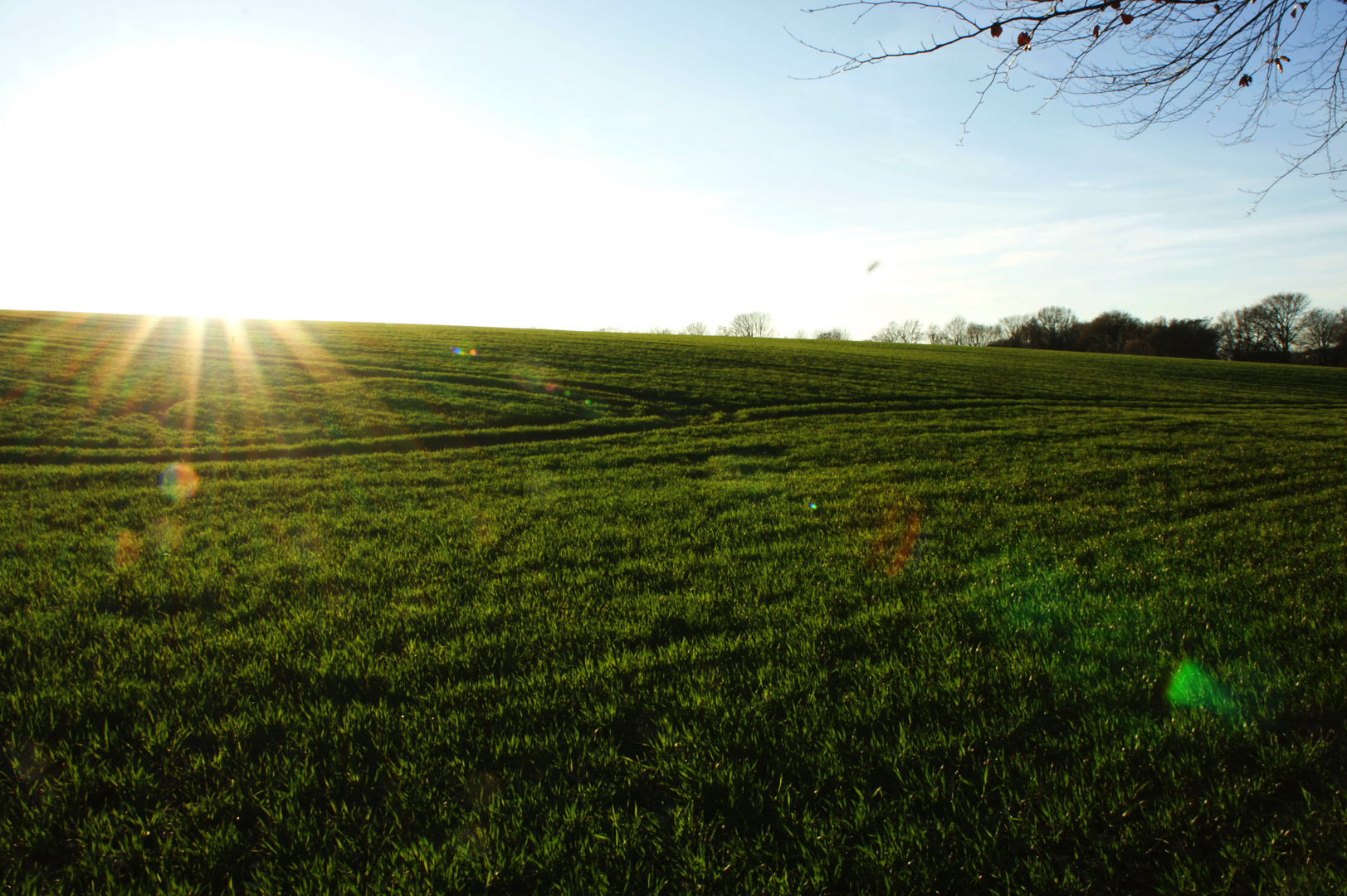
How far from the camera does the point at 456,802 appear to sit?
3.36 metres

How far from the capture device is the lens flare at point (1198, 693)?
4.01 metres

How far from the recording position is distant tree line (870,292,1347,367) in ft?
284

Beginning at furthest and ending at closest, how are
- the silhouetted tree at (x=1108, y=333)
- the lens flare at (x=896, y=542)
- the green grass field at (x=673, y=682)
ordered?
the silhouetted tree at (x=1108, y=333) < the lens flare at (x=896, y=542) < the green grass field at (x=673, y=682)

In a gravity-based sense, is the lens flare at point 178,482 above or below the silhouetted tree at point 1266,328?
below

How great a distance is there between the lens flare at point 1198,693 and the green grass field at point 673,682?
3 centimetres

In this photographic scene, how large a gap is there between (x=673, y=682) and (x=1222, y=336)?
122m

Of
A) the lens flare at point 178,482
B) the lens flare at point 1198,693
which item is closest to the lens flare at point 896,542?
the lens flare at point 1198,693

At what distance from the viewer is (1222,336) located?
91.4 meters

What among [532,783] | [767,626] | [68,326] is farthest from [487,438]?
[68,326]

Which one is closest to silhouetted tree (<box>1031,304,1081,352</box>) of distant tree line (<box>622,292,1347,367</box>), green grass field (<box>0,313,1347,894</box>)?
distant tree line (<box>622,292,1347,367</box>)

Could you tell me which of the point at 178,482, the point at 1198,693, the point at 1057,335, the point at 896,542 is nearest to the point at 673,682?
the point at 1198,693

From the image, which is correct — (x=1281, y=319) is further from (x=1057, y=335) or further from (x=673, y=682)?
(x=673, y=682)

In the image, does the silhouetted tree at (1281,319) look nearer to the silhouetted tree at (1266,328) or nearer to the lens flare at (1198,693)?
the silhouetted tree at (1266,328)

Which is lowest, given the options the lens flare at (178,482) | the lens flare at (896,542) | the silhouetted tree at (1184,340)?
the lens flare at (178,482)
